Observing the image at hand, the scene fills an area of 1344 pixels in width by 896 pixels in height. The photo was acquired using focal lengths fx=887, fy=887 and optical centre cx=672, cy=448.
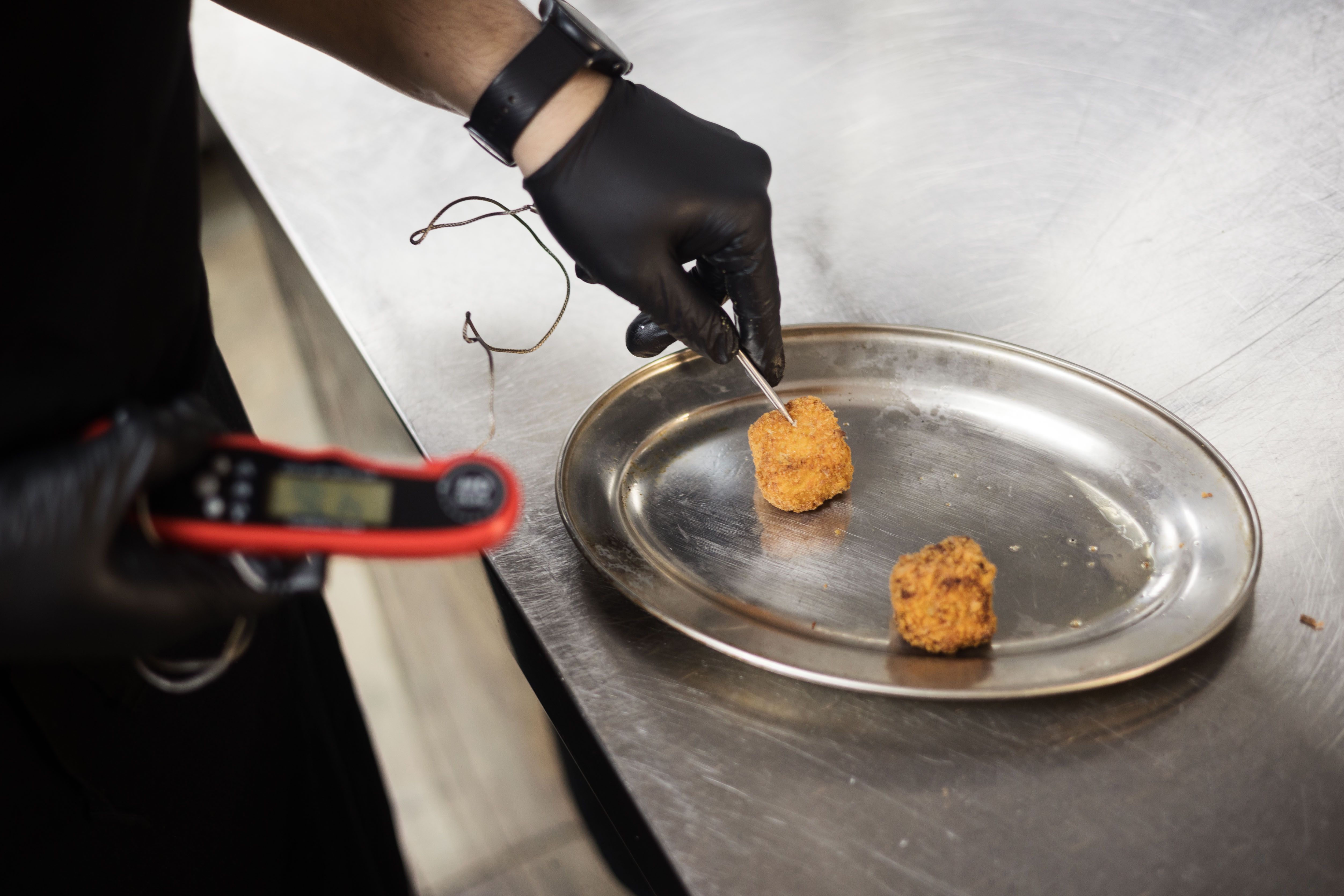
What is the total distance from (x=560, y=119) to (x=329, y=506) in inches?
23.0

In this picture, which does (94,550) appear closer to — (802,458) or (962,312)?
(802,458)

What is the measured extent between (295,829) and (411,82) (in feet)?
3.20

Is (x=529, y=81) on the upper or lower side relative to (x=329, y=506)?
upper

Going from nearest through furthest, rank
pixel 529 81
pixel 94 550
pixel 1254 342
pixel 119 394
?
1. pixel 94 550
2. pixel 119 394
3. pixel 529 81
4. pixel 1254 342

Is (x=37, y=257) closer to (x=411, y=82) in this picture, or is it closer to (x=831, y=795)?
(x=411, y=82)

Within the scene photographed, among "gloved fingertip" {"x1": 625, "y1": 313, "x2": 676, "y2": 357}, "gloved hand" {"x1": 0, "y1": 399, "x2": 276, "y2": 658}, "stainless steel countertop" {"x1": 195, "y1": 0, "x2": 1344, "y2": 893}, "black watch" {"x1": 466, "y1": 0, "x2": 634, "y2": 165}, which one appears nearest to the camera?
"gloved hand" {"x1": 0, "y1": 399, "x2": 276, "y2": 658}

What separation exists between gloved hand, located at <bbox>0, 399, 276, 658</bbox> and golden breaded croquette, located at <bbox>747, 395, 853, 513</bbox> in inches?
24.2

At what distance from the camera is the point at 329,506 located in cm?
63

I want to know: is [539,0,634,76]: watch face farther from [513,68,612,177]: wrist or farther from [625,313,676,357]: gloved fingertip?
[625,313,676,357]: gloved fingertip

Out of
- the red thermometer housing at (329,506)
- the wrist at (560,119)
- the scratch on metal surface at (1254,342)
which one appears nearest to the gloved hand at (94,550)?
the red thermometer housing at (329,506)

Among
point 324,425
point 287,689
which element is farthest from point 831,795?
point 324,425

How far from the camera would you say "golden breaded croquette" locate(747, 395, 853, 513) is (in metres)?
1.04

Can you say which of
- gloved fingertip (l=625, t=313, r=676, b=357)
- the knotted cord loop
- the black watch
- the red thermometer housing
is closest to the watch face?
the black watch

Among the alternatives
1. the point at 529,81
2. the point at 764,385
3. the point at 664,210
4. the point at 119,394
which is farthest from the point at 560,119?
the point at 119,394
